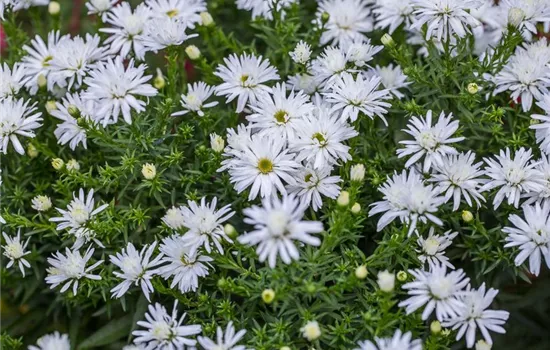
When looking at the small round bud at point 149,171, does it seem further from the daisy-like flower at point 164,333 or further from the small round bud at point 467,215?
the small round bud at point 467,215

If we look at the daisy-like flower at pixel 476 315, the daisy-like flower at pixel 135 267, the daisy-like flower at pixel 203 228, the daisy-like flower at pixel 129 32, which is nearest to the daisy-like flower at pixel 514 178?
the daisy-like flower at pixel 476 315

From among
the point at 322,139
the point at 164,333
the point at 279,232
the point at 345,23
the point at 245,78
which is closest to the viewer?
the point at 279,232

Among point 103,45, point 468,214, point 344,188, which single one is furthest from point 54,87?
point 468,214

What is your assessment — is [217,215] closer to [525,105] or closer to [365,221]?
[365,221]

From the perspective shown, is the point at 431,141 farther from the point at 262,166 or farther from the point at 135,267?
the point at 135,267

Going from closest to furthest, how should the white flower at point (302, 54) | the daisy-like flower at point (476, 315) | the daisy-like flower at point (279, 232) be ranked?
the daisy-like flower at point (279, 232)
the daisy-like flower at point (476, 315)
the white flower at point (302, 54)

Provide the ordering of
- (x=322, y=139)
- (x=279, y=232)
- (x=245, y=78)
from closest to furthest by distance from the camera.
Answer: (x=279, y=232) → (x=322, y=139) → (x=245, y=78)

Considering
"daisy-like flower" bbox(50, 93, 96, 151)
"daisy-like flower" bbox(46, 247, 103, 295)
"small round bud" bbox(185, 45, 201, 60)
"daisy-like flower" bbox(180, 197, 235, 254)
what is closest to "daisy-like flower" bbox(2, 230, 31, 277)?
"daisy-like flower" bbox(46, 247, 103, 295)

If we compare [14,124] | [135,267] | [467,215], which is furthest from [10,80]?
[467,215]
